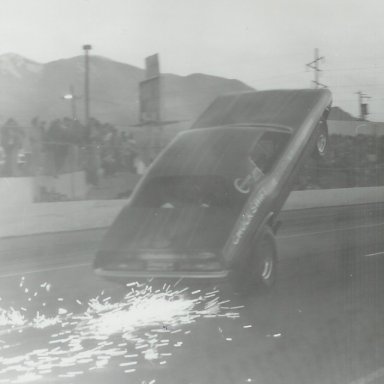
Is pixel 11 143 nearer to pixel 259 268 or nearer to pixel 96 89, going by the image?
pixel 96 89

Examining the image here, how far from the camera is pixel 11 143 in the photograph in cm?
1420

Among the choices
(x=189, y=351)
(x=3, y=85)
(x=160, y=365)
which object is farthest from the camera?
(x=3, y=85)

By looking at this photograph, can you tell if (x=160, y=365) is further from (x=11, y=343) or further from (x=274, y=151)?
(x=274, y=151)

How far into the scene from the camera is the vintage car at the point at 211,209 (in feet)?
24.1

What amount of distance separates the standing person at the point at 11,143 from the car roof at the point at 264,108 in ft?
18.1

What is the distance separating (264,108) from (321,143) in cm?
132

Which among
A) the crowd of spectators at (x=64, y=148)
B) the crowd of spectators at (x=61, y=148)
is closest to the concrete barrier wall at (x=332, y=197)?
the crowd of spectators at (x=64, y=148)

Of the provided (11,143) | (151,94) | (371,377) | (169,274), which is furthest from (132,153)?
(371,377)

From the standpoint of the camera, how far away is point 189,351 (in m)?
5.56

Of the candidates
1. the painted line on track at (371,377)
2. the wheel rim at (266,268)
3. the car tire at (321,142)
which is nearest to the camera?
the painted line on track at (371,377)

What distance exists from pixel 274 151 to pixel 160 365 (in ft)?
14.2

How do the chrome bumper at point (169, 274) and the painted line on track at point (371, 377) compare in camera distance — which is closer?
the painted line on track at point (371, 377)

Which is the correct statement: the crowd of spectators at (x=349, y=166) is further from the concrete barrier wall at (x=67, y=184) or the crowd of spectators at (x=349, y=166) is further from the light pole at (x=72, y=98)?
the light pole at (x=72, y=98)

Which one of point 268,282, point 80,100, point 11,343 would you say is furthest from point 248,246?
point 80,100
